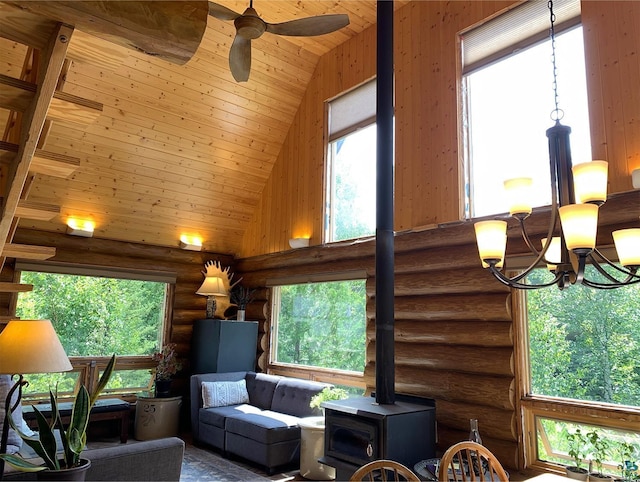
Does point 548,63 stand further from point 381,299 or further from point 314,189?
point 314,189

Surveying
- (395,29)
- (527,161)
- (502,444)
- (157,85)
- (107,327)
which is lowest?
(502,444)

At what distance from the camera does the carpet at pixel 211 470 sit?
4.82 metres

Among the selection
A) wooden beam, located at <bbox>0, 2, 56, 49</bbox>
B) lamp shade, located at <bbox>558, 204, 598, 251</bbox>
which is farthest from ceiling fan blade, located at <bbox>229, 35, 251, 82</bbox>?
lamp shade, located at <bbox>558, 204, 598, 251</bbox>

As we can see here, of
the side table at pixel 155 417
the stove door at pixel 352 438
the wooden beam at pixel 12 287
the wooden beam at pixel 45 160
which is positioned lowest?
the side table at pixel 155 417

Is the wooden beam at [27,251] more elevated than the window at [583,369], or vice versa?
the wooden beam at [27,251]

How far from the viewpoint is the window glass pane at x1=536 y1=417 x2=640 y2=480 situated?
3.36 meters

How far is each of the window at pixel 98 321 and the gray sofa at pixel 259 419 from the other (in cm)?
121

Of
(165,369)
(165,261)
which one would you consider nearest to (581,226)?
(165,369)

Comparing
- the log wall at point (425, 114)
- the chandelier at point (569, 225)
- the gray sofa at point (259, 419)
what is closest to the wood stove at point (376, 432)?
the gray sofa at point (259, 419)

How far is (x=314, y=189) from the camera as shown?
6438 mm

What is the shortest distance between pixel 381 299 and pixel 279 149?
358cm

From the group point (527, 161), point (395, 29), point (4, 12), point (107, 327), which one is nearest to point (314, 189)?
point (395, 29)

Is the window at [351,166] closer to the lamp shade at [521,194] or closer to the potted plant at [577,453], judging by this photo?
the potted plant at [577,453]

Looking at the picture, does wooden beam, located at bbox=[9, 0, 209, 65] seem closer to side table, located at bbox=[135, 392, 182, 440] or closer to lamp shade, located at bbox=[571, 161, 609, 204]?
lamp shade, located at bbox=[571, 161, 609, 204]
